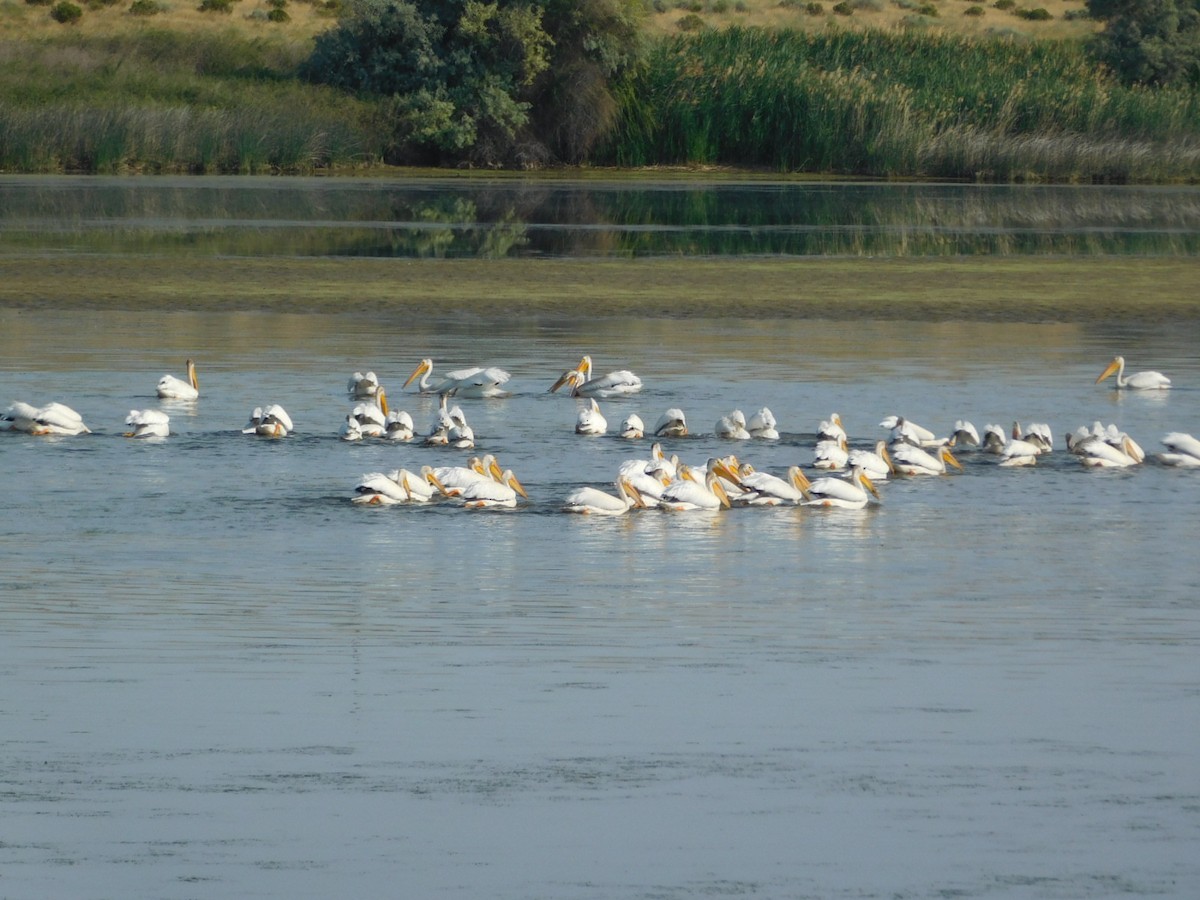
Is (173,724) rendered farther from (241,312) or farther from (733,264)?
(733,264)

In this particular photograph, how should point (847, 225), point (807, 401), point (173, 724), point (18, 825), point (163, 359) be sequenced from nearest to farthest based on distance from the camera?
1. point (18, 825)
2. point (173, 724)
3. point (807, 401)
4. point (163, 359)
5. point (847, 225)

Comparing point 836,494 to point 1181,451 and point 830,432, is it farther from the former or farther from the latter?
point 1181,451

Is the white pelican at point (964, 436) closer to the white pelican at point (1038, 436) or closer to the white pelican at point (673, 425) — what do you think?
the white pelican at point (1038, 436)

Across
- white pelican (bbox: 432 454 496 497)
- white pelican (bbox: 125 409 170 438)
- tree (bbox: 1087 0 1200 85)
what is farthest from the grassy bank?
tree (bbox: 1087 0 1200 85)

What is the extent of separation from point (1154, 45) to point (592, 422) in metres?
45.9

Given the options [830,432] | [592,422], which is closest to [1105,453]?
[830,432]

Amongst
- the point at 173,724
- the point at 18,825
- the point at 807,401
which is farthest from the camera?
the point at 807,401

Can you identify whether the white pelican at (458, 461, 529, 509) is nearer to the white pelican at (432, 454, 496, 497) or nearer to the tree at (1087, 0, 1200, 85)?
the white pelican at (432, 454, 496, 497)

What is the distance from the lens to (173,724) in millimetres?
7051

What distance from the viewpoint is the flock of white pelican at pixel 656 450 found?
37.8 ft

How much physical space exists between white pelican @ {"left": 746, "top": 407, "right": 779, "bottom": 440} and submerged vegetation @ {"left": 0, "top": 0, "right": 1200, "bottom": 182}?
110 ft

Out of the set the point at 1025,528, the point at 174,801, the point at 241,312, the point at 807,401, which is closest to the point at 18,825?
the point at 174,801

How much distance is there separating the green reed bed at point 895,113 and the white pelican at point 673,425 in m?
33.9

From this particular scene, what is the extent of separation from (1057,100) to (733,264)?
75.5ft
